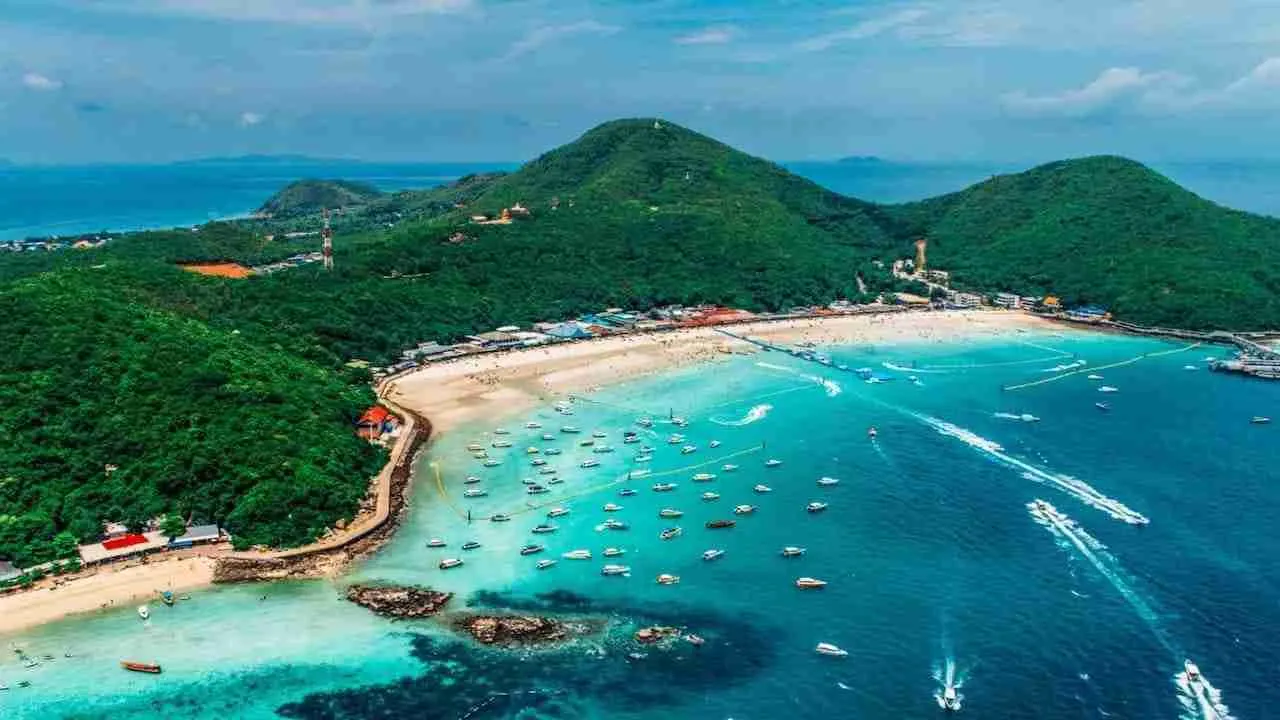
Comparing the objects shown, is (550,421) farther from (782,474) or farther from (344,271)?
(344,271)

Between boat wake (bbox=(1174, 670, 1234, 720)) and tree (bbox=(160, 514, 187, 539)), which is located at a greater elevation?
tree (bbox=(160, 514, 187, 539))

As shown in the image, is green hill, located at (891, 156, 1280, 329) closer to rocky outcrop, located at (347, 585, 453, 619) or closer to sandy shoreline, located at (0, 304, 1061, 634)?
sandy shoreline, located at (0, 304, 1061, 634)

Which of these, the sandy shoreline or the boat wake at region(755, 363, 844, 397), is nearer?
the sandy shoreline

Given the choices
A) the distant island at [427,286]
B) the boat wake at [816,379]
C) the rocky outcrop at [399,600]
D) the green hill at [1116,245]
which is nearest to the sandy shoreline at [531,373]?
the distant island at [427,286]

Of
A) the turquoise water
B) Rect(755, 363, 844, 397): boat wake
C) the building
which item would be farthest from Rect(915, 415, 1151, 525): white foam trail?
the building

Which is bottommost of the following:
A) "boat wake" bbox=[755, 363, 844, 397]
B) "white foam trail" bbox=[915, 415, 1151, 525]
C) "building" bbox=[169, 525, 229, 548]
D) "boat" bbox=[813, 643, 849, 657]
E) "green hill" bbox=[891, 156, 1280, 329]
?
"boat" bbox=[813, 643, 849, 657]

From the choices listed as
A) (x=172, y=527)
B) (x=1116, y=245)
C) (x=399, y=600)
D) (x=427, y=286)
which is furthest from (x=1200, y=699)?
(x=1116, y=245)

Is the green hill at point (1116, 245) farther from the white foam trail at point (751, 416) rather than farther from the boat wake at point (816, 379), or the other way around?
the white foam trail at point (751, 416)

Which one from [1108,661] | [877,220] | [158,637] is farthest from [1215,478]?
[877,220]
